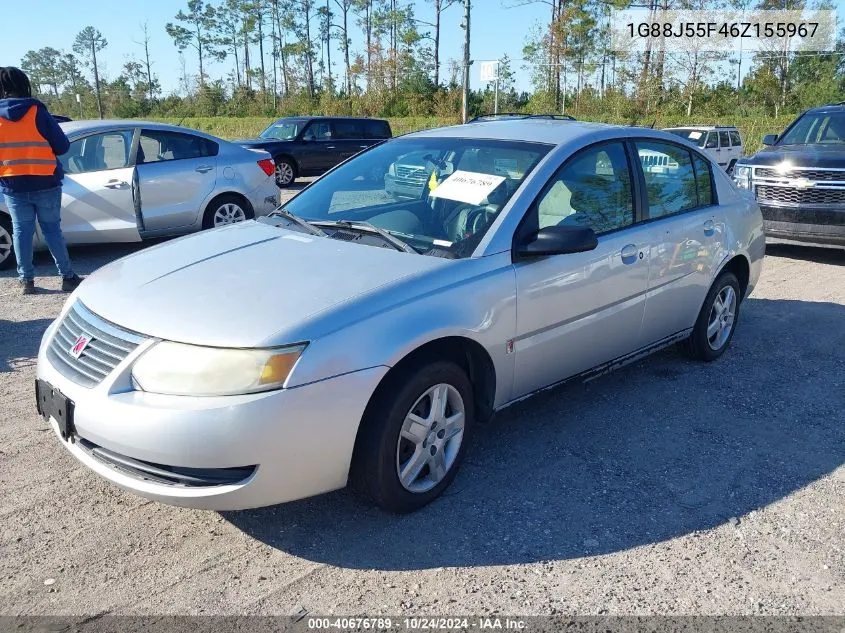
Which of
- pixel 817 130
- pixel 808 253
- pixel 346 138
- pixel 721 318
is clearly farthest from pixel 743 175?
pixel 346 138

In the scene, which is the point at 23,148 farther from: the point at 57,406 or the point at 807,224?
the point at 807,224

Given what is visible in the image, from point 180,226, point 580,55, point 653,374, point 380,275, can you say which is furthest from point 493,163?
point 580,55

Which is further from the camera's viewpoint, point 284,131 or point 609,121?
point 609,121

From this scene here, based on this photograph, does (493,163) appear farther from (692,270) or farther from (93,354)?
(93,354)


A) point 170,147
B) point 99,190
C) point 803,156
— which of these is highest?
point 170,147

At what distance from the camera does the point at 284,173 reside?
17.4 m

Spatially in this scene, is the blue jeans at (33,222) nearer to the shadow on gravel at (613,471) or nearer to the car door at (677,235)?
the shadow on gravel at (613,471)

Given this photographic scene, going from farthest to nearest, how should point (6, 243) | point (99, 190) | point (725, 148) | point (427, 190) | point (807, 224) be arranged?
point (725, 148), point (807, 224), point (99, 190), point (6, 243), point (427, 190)

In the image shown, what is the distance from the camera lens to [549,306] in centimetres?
360

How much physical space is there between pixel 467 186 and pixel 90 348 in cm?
196

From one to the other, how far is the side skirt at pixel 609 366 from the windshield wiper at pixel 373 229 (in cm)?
91

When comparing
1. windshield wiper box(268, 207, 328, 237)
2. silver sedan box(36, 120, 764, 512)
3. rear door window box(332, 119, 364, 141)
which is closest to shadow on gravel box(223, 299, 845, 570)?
silver sedan box(36, 120, 764, 512)

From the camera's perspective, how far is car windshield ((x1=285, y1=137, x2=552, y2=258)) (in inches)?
139

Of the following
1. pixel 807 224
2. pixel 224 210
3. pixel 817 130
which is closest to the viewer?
pixel 807 224
